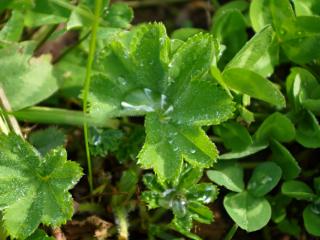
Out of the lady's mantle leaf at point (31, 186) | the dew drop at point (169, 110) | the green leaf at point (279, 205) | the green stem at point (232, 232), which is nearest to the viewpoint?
the lady's mantle leaf at point (31, 186)

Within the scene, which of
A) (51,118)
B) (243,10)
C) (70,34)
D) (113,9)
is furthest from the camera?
(70,34)

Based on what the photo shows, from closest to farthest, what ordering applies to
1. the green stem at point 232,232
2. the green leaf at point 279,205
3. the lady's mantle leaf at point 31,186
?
the lady's mantle leaf at point 31,186
the green stem at point 232,232
the green leaf at point 279,205

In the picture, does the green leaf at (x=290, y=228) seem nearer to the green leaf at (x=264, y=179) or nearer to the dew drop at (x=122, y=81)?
the green leaf at (x=264, y=179)

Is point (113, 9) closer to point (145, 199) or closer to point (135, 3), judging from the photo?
point (135, 3)

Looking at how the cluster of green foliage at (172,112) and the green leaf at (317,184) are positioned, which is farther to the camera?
the green leaf at (317,184)

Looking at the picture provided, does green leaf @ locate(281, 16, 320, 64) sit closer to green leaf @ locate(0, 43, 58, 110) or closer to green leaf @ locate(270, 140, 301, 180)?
green leaf @ locate(270, 140, 301, 180)

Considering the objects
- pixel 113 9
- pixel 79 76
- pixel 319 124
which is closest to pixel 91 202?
pixel 79 76

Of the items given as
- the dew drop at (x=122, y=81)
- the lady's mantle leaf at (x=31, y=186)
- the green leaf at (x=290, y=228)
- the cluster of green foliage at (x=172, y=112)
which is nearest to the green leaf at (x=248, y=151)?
the cluster of green foliage at (x=172, y=112)
